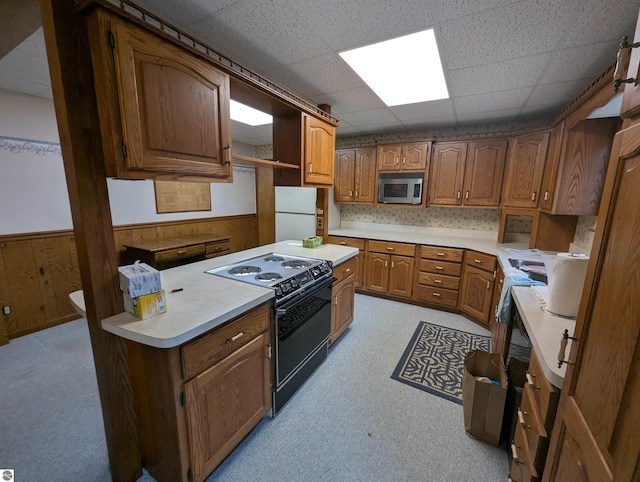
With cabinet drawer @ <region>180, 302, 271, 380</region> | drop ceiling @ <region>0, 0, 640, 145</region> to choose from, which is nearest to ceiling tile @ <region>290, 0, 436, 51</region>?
drop ceiling @ <region>0, 0, 640, 145</region>

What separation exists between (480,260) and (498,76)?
5.70 feet

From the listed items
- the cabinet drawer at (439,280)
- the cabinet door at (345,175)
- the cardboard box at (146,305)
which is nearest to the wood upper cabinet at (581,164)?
the cabinet drawer at (439,280)

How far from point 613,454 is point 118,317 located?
1624mm

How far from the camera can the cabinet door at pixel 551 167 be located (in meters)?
2.28

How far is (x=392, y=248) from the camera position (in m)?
3.41

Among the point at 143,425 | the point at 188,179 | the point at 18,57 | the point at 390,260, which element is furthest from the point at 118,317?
the point at 390,260

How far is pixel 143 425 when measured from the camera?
1.28 metres

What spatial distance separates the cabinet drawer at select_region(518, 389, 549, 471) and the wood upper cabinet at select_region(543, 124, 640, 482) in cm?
13

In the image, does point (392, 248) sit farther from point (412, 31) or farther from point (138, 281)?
point (138, 281)

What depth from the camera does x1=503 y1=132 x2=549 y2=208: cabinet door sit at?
2.57m

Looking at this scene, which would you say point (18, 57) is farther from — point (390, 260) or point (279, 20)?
point (390, 260)

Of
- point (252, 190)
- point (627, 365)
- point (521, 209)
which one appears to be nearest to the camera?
point (627, 365)

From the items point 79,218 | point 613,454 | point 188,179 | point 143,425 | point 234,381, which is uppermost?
point 188,179

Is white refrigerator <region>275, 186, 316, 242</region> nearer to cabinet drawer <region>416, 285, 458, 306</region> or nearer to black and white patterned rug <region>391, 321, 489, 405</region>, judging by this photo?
cabinet drawer <region>416, 285, 458, 306</region>
